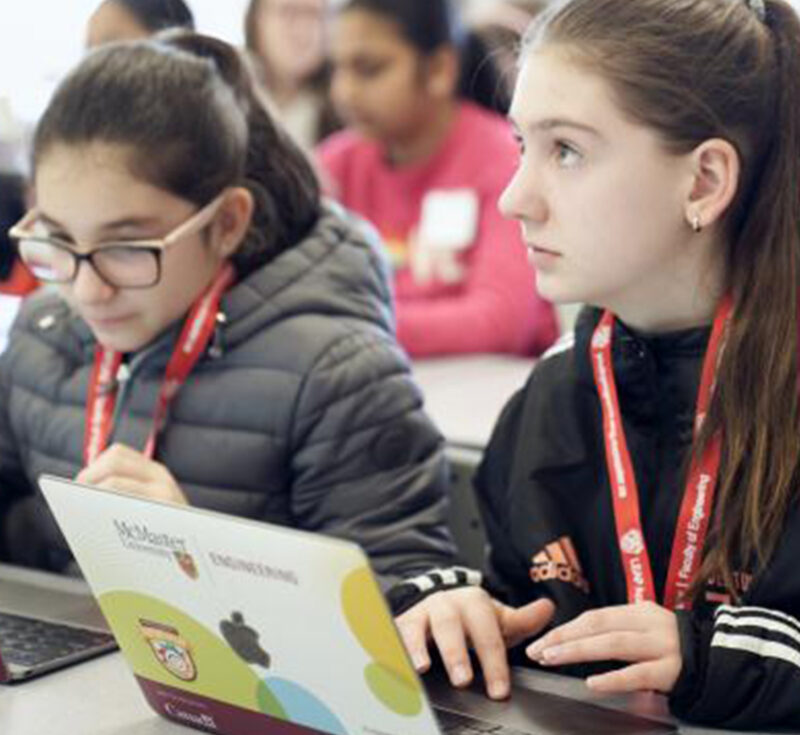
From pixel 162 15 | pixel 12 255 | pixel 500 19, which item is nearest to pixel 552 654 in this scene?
pixel 162 15

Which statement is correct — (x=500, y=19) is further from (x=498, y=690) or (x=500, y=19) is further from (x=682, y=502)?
(x=498, y=690)

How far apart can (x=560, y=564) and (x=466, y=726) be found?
1.02 feet

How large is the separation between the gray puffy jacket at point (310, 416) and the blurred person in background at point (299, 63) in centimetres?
251

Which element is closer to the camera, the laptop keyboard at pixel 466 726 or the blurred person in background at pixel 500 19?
the laptop keyboard at pixel 466 726

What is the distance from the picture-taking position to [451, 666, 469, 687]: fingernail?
142cm

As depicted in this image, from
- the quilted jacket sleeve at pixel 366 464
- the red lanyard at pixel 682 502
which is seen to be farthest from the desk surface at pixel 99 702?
the quilted jacket sleeve at pixel 366 464

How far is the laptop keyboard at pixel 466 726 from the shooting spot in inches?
52.1

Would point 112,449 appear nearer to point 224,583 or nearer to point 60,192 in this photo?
point 60,192

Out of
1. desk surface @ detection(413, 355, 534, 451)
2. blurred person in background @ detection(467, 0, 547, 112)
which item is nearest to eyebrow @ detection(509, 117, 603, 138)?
desk surface @ detection(413, 355, 534, 451)

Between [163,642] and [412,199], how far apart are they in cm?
234

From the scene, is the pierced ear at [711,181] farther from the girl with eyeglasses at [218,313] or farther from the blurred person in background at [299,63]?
the blurred person in background at [299,63]

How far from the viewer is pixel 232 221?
188 cm

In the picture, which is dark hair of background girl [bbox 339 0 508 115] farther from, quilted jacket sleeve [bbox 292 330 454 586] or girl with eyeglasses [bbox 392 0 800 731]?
girl with eyeglasses [bbox 392 0 800 731]

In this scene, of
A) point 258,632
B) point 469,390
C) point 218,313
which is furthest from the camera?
point 469,390
